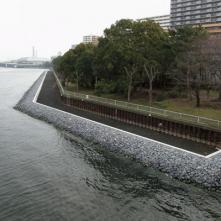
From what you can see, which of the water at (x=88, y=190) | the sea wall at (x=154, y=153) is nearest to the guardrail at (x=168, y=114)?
the sea wall at (x=154, y=153)

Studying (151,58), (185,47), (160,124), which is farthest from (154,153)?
(185,47)

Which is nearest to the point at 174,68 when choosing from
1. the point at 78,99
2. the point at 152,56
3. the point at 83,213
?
the point at 152,56

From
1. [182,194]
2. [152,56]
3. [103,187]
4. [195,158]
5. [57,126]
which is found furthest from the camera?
[152,56]

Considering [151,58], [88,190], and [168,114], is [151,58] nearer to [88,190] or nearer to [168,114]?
[168,114]

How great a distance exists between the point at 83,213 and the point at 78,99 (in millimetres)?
31958

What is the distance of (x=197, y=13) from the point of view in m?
109

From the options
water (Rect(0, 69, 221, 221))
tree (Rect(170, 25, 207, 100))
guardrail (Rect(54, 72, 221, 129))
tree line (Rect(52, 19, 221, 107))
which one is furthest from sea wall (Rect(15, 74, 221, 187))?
tree (Rect(170, 25, 207, 100))

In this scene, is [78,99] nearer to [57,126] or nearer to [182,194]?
[57,126]

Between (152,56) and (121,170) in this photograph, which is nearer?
(121,170)

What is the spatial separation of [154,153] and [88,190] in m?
7.07

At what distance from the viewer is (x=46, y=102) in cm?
5381

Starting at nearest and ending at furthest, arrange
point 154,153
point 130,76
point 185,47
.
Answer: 1. point 154,153
2. point 185,47
3. point 130,76

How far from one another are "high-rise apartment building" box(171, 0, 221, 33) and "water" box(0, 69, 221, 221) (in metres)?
78.5

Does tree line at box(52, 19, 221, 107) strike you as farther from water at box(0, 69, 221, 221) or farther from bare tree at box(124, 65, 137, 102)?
water at box(0, 69, 221, 221)
